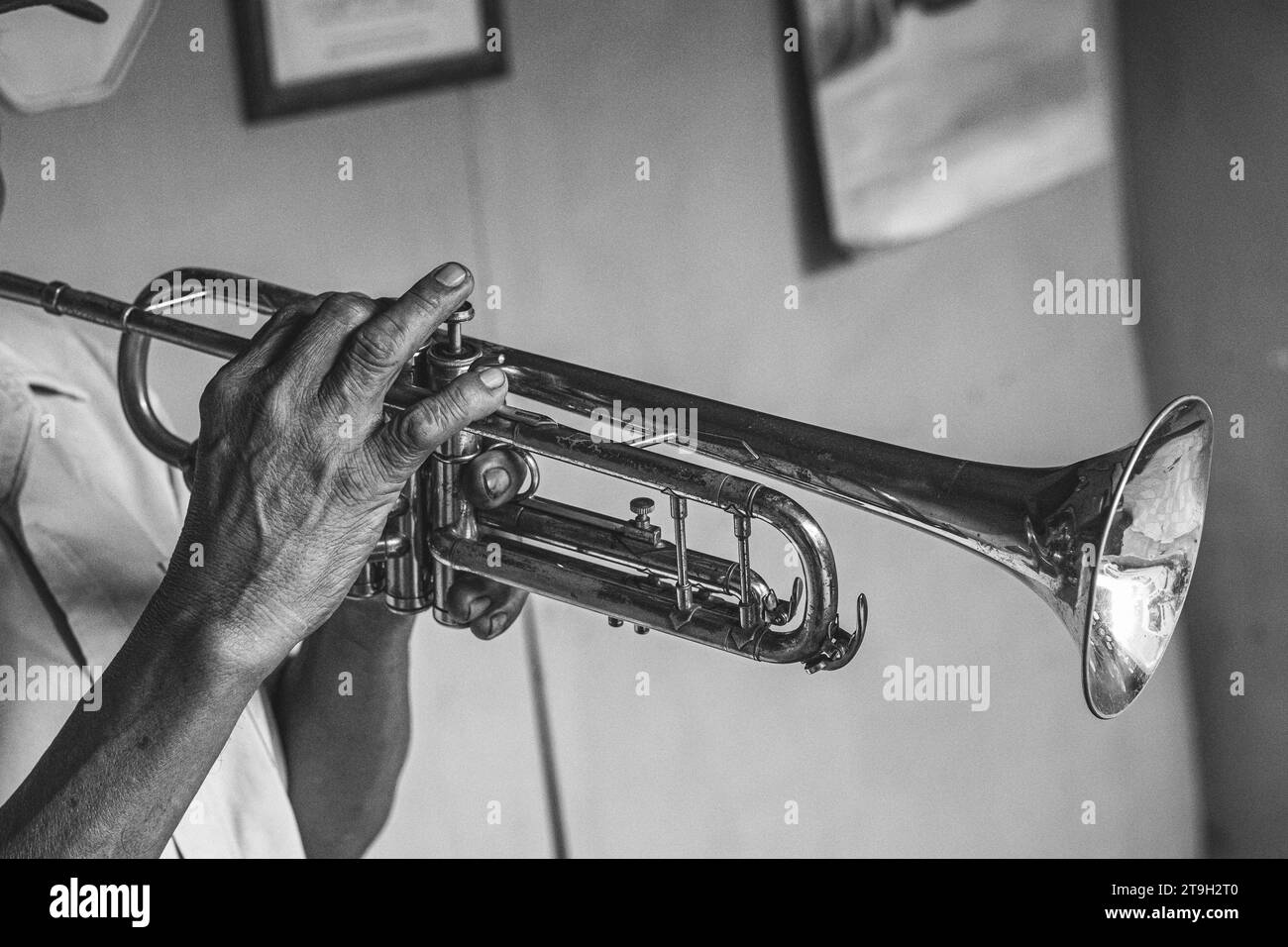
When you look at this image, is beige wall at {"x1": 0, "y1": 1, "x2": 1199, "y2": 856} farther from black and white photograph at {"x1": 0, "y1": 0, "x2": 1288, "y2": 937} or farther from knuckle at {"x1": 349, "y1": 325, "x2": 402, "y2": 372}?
knuckle at {"x1": 349, "y1": 325, "x2": 402, "y2": 372}

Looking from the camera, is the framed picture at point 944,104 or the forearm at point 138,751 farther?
the framed picture at point 944,104

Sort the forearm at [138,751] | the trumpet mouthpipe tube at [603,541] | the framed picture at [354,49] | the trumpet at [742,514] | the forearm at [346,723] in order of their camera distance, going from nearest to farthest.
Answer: the forearm at [138,751], the trumpet at [742,514], the trumpet mouthpipe tube at [603,541], the forearm at [346,723], the framed picture at [354,49]

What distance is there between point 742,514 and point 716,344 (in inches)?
29.7

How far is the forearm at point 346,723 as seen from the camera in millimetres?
1287

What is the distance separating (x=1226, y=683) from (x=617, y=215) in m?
1.20

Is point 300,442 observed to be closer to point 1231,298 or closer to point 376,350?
point 376,350

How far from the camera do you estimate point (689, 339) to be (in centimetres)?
175

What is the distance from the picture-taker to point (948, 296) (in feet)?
5.77

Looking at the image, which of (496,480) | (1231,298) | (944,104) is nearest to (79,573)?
(496,480)

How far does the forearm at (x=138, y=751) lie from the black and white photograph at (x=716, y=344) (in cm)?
27

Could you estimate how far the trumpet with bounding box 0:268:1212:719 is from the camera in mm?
1000

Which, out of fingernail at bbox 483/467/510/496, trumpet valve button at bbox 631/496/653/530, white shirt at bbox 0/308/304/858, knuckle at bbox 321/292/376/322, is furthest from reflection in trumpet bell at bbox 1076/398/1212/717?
white shirt at bbox 0/308/304/858

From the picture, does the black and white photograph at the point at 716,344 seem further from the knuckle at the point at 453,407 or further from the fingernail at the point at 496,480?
the knuckle at the point at 453,407

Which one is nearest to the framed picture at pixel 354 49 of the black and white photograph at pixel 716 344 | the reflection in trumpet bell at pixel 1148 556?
the black and white photograph at pixel 716 344
